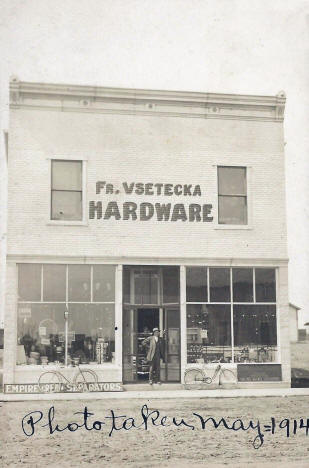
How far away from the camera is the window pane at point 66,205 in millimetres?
20406

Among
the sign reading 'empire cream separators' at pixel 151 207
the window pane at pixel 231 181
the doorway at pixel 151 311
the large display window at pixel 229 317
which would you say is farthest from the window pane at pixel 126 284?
the window pane at pixel 231 181

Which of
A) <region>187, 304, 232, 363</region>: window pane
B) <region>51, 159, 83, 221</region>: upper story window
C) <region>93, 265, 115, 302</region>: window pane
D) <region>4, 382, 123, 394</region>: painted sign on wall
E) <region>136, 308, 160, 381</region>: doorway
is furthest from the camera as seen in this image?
<region>187, 304, 232, 363</region>: window pane

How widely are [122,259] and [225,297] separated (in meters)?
3.21

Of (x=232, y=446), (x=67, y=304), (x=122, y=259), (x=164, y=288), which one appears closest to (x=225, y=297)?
(x=164, y=288)

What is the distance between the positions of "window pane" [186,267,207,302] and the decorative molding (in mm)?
252

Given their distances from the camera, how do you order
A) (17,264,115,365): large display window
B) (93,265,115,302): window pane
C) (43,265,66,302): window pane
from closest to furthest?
(17,264,115,365): large display window
(43,265,66,302): window pane
(93,265,115,302): window pane

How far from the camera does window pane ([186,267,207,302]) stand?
2078cm

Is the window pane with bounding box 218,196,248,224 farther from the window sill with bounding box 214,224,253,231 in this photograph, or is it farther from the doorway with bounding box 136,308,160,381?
the doorway with bounding box 136,308,160,381

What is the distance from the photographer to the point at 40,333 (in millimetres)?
19828

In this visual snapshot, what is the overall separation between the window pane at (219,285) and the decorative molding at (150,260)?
0.24m

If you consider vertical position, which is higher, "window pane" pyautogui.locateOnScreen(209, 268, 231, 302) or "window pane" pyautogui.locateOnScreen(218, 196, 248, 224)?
"window pane" pyautogui.locateOnScreen(218, 196, 248, 224)

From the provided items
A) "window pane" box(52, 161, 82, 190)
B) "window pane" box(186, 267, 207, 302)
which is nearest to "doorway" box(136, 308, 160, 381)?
"window pane" box(186, 267, 207, 302)

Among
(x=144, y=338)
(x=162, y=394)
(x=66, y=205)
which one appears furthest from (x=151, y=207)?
(x=162, y=394)

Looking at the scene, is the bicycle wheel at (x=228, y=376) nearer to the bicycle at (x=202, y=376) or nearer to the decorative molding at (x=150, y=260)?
the bicycle at (x=202, y=376)
